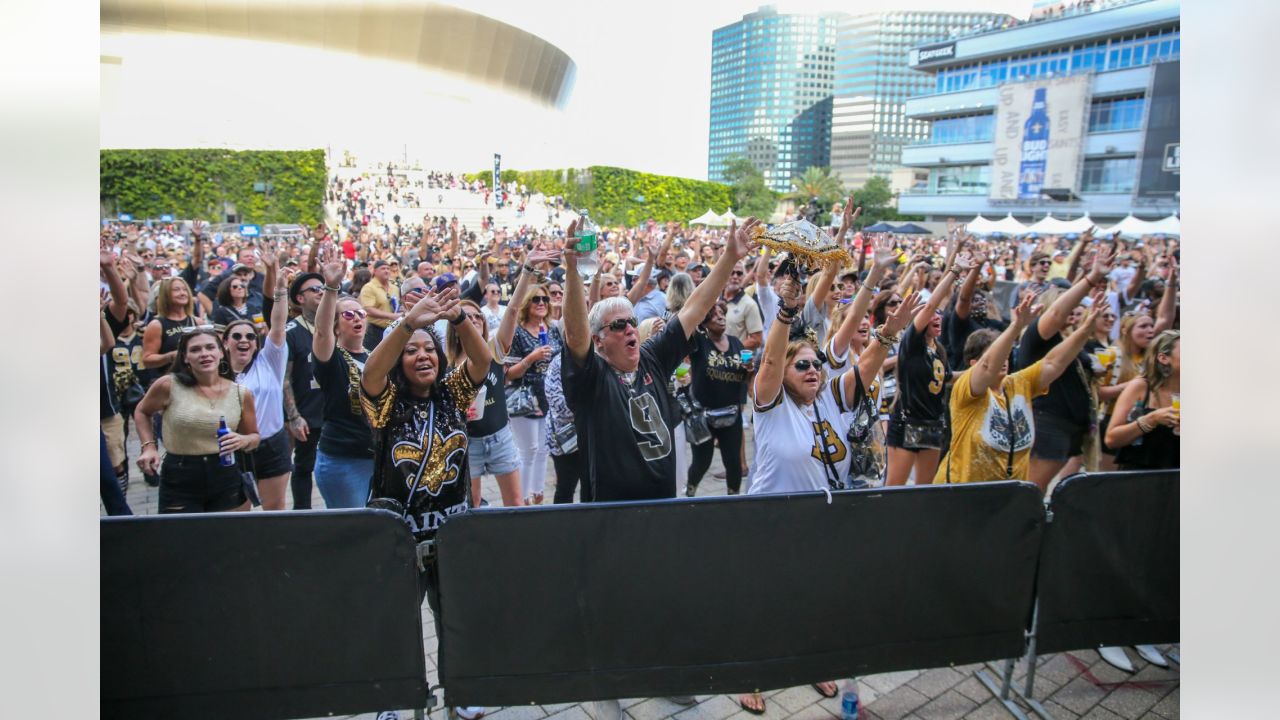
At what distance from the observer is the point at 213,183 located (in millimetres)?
39375

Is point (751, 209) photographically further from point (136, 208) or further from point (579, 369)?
point (579, 369)

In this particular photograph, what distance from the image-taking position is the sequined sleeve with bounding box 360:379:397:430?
11.3ft

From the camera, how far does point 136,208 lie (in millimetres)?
38906

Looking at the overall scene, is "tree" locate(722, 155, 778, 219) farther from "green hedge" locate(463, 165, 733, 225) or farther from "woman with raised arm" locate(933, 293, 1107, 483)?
"woman with raised arm" locate(933, 293, 1107, 483)

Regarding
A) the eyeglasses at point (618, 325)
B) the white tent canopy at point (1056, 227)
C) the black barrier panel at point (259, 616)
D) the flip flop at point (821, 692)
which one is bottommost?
the flip flop at point (821, 692)

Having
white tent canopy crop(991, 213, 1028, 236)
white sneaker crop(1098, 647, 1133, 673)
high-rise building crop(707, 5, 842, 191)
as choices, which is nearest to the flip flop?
white sneaker crop(1098, 647, 1133, 673)

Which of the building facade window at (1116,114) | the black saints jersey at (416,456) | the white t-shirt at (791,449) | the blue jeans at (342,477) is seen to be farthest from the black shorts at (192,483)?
the building facade window at (1116,114)

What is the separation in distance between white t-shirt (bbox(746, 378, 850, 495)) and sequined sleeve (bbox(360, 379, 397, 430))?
1.86 m

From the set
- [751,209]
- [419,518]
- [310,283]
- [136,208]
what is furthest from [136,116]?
[419,518]

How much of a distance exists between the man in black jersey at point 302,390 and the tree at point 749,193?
188 feet

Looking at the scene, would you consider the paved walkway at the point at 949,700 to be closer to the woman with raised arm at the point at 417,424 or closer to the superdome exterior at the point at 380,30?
the woman with raised arm at the point at 417,424

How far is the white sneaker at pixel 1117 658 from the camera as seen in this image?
4277 mm

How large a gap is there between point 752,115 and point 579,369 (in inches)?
5636

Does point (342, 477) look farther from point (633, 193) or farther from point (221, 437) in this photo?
point (633, 193)
